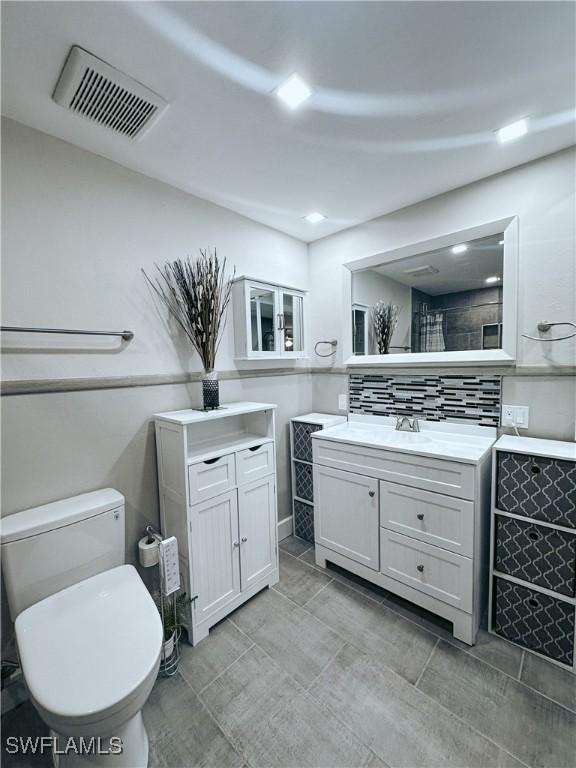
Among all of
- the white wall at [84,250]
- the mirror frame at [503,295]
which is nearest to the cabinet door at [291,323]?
the mirror frame at [503,295]

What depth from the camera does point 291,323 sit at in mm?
2439

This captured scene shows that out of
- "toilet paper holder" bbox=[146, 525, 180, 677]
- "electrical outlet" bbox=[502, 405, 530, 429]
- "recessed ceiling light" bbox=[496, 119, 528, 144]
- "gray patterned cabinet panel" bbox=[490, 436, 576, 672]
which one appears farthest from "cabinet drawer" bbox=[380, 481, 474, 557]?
"recessed ceiling light" bbox=[496, 119, 528, 144]

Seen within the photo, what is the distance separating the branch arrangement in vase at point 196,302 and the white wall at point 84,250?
75 millimetres

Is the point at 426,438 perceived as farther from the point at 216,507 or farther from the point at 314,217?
the point at 314,217

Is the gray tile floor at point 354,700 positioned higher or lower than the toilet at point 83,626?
lower

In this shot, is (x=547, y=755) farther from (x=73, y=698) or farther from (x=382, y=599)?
(x=73, y=698)

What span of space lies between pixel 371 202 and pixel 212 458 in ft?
6.16

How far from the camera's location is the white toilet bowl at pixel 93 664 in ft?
2.90

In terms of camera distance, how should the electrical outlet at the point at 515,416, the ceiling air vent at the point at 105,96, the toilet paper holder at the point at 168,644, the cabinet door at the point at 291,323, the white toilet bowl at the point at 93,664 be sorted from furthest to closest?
the cabinet door at the point at 291,323, the electrical outlet at the point at 515,416, the toilet paper holder at the point at 168,644, the ceiling air vent at the point at 105,96, the white toilet bowl at the point at 93,664

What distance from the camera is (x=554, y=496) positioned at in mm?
1399

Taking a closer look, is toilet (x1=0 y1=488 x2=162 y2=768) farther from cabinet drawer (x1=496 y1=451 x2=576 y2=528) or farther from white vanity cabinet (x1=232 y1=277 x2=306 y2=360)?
cabinet drawer (x1=496 y1=451 x2=576 y2=528)

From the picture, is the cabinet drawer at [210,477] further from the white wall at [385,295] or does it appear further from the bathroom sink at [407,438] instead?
the white wall at [385,295]

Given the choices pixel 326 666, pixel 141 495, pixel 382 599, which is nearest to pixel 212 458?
pixel 141 495

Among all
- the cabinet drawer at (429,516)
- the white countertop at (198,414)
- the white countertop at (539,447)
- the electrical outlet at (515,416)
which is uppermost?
the white countertop at (198,414)
